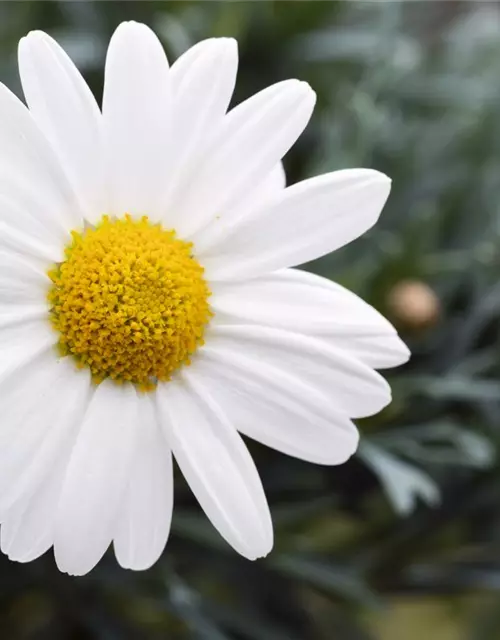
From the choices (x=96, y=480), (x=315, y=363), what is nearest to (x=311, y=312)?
(x=315, y=363)

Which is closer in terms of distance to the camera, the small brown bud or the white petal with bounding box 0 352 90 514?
the white petal with bounding box 0 352 90 514

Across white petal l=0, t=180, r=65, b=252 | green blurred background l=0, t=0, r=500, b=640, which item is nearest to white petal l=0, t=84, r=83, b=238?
white petal l=0, t=180, r=65, b=252

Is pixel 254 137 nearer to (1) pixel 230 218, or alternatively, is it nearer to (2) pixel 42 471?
(1) pixel 230 218

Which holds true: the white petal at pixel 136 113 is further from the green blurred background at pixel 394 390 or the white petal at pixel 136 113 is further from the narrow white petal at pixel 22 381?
the green blurred background at pixel 394 390

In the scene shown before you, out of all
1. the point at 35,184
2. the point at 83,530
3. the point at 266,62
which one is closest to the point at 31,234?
the point at 35,184

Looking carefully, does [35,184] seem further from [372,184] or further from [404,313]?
[404,313]

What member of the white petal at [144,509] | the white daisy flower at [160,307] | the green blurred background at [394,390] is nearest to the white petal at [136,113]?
the white daisy flower at [160,307]

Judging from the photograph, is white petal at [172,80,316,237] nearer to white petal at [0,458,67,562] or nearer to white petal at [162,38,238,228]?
white petal at [162,38,238,228]
